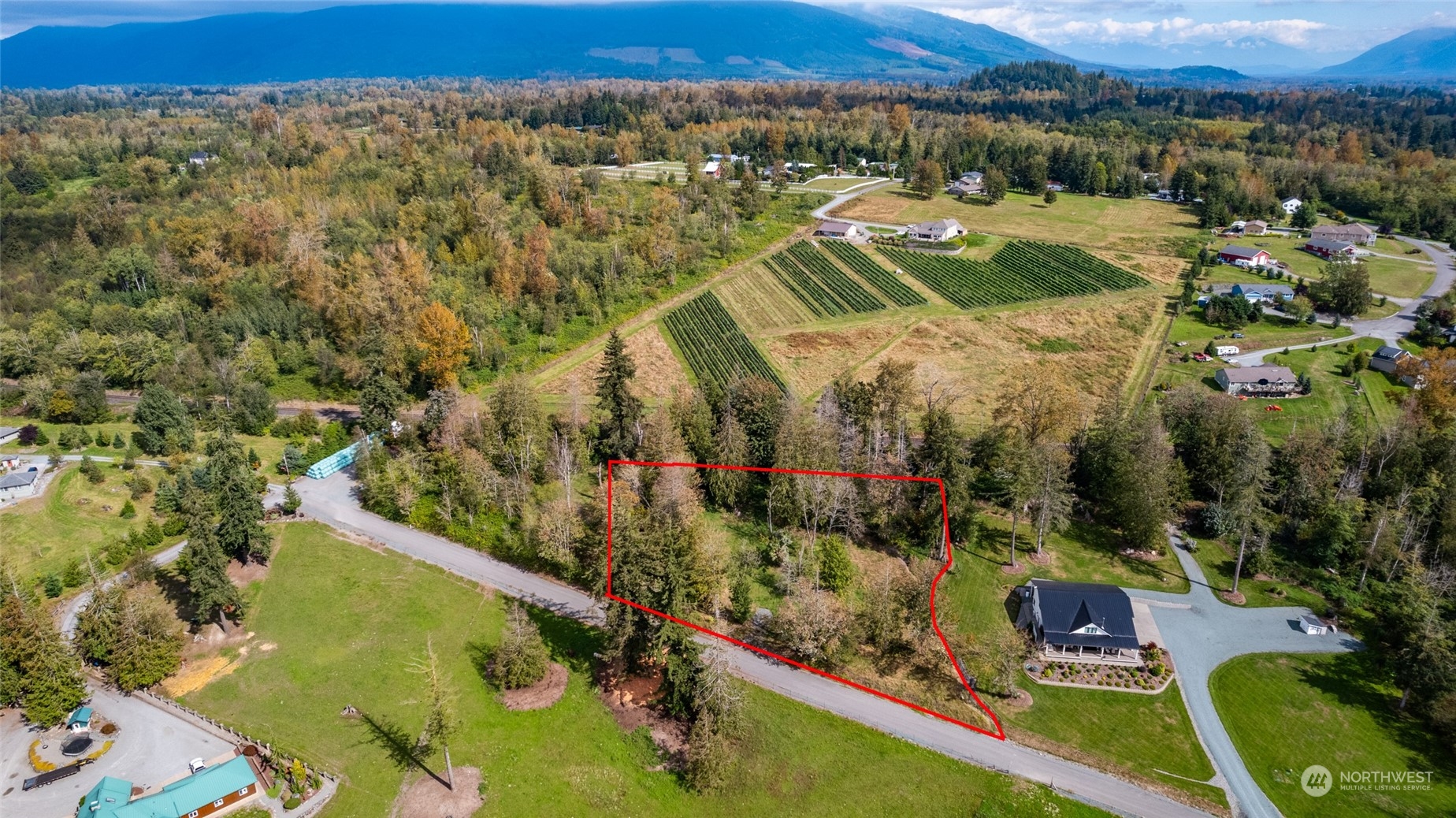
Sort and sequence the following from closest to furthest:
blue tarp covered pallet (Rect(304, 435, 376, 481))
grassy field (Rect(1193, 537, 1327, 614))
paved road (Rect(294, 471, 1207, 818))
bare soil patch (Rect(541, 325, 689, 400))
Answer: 1. paved road (Rect(294, 471, 1207, 818))
2. grassy field (Rect(1193, 537, 1327, 614))
3. blue tarp covered pallet (Rect(304, 435, 376, 481))
4. bare soil patch (Rect(541, 325, 689, 400))

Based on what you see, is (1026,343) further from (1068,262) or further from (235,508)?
(235,508)

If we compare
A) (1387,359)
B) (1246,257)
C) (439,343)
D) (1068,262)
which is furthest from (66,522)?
(1246,257)

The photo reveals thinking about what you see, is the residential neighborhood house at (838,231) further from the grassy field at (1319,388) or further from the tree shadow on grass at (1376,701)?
the tree shadow on grass at (1376,701)

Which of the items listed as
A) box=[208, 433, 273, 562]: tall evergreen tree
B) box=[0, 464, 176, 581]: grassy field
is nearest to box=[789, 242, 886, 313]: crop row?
box=[208, 433, 273, 562]: tall evergreen tree

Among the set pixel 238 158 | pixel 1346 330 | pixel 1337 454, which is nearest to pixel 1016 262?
pixel 1346 330

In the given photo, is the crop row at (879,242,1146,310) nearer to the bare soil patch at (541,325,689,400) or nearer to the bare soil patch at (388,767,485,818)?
the bare soil patch at (541,325,689,400)

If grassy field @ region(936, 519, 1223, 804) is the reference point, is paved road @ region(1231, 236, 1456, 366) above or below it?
above

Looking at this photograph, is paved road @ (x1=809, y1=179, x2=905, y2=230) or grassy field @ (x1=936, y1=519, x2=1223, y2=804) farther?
paved road @ (x1=809, y1=179, x2=905, y2=230)
